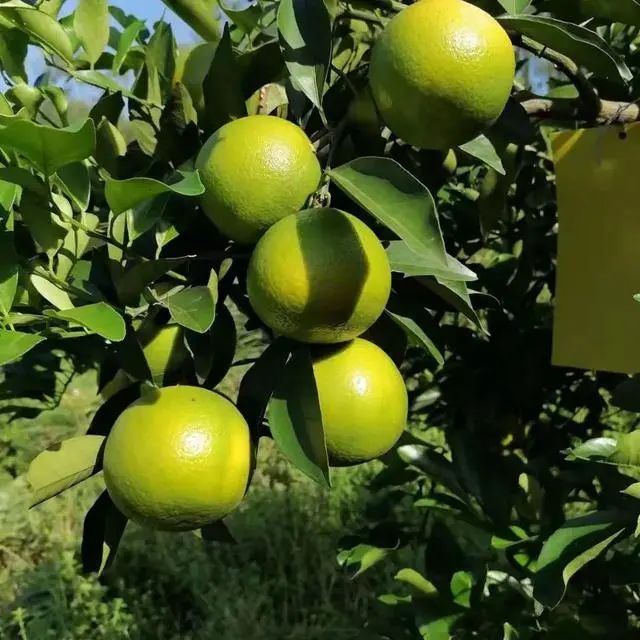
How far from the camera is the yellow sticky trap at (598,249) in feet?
2.40

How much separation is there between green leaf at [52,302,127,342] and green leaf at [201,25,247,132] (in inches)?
6.8

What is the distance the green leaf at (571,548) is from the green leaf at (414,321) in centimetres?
18

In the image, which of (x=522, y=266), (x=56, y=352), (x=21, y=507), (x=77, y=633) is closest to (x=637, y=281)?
(x=522, y=266)

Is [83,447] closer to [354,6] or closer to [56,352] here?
[354,6]

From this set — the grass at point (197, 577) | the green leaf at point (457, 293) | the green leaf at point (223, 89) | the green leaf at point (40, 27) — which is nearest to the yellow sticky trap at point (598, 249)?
the green leaf at point (457, 293)

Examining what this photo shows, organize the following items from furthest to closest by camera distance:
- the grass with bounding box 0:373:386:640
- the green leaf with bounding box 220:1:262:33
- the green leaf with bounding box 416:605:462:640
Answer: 1. the grass with bounding box 0:373:386:640
2. the green leaf with bounding box 416:605:462:640
3. the green leaf with bounding box 220:1:262:33

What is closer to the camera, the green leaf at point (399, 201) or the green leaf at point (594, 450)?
the green leaf at point (399, 201)

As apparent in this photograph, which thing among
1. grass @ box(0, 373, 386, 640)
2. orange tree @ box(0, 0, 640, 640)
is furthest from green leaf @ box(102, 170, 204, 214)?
grass @ box(0, 373, 386, 640)

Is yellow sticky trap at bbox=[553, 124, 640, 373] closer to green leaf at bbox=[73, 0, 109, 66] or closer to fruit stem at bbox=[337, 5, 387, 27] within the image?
fruit stem at bbox=[337, 5, 387, 27]

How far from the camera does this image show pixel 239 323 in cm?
219

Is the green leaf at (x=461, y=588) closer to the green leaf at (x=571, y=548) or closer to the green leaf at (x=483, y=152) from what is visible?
the green leaf at (x=571, y=548)

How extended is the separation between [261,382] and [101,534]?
0.18m

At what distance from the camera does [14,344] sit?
46 centimetres

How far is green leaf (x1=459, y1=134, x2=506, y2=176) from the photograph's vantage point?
570mm
